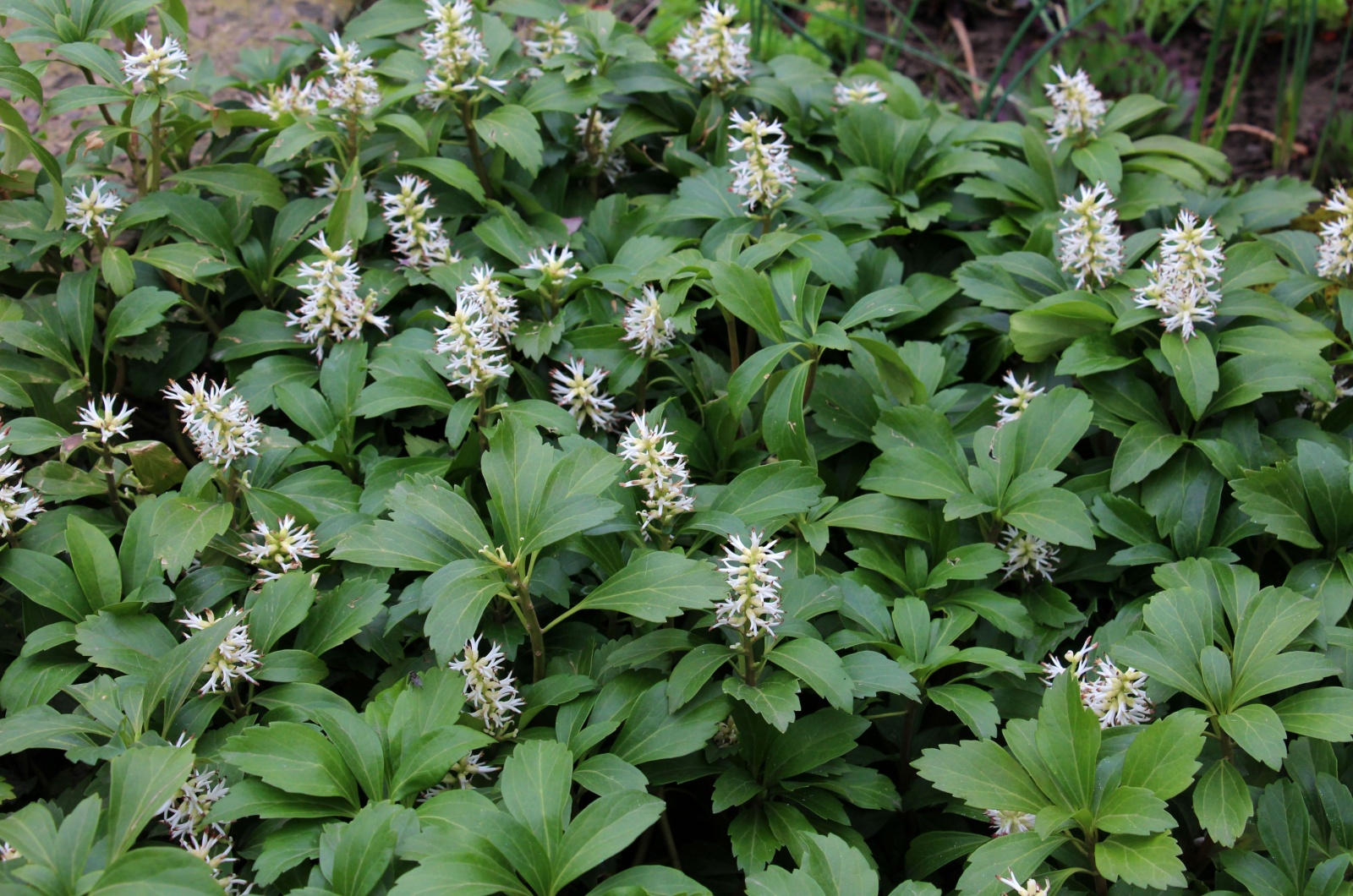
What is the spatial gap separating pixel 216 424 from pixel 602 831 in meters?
0.98

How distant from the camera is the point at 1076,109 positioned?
257 centimetres

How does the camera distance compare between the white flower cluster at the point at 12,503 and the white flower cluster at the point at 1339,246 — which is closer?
the white flower cluster at the point at 12,503

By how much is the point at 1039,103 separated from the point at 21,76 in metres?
2.88

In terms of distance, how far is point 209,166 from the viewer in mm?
2361

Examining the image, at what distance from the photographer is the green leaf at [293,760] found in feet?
4.67

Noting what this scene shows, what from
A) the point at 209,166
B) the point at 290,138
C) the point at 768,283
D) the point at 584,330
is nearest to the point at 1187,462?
the point at 768,283

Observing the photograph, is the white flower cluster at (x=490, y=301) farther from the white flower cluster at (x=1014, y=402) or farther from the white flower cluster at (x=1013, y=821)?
the white flower cluster at (x=1013, y=821)

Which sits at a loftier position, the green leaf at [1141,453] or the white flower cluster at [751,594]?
the white flower cluster at [751,594]

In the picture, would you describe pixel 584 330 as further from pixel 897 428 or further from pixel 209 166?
pixel 209 166

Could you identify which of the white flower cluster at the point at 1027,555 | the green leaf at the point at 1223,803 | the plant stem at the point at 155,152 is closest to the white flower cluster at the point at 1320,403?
the white flower cluster at the point at 1027,555

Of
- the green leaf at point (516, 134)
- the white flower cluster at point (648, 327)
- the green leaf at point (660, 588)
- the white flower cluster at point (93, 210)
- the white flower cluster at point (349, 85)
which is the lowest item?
the green leaf at point (660, 588)

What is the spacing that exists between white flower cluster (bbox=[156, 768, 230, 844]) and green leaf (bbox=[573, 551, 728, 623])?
1.94 feet

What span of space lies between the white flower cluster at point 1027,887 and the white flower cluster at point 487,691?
761 mm

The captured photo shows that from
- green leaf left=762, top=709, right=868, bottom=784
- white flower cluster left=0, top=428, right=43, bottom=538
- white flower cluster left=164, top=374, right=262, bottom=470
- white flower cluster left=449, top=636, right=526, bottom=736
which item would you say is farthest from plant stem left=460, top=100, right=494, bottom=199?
green leaf left=762, top=709, right=868, bottom=784
